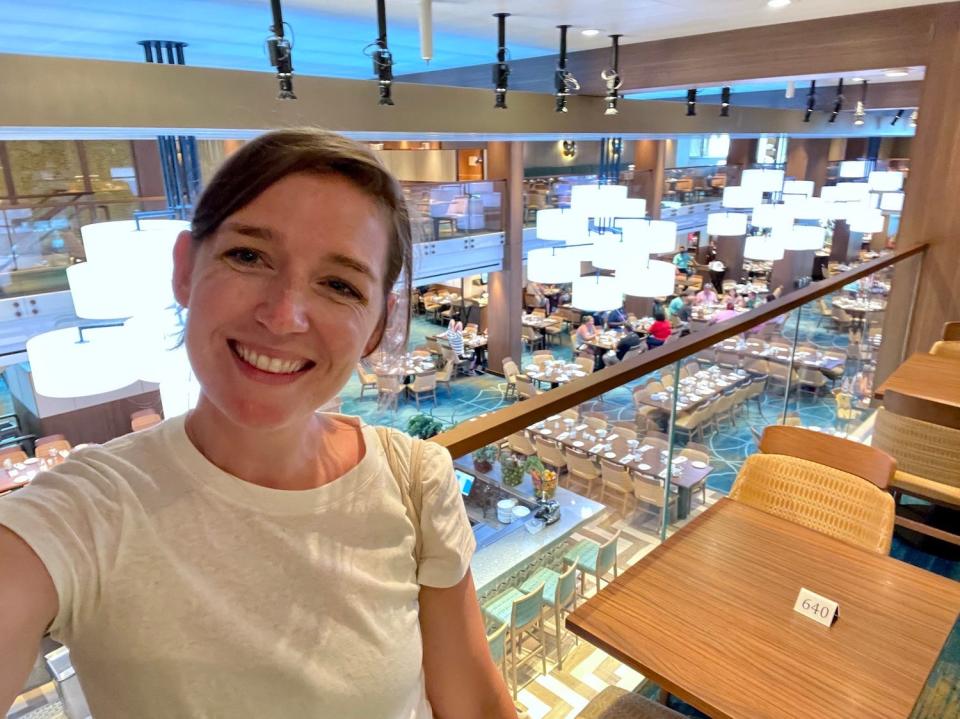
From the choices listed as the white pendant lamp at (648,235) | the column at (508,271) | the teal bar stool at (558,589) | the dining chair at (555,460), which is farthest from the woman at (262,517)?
the column at (508,271)

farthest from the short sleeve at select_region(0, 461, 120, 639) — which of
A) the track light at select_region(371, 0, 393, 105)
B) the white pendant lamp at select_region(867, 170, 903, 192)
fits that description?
the white pendant lamp at select_region(867, 170, 903, 192)

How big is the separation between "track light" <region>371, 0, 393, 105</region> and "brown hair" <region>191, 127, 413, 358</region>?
2649mm

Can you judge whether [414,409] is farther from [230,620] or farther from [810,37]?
[230,620]

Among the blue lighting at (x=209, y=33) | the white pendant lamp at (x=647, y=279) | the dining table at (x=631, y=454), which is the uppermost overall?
the blue lighting at (x=209, y=33)

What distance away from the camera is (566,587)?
5305mm

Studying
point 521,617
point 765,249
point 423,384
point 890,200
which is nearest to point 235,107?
point 521,617

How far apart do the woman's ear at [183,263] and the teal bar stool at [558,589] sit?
4.42 meters

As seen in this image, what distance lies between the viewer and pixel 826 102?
30.1 ft

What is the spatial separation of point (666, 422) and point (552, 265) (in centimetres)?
268

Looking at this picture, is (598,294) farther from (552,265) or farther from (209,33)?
(209,33)

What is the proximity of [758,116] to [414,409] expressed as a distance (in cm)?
679

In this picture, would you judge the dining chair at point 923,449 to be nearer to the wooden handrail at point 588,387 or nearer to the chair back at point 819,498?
the wooden handrail at point 588,387

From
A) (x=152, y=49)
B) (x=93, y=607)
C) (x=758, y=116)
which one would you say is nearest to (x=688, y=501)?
(x=93, y=607)

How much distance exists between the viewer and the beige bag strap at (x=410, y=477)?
85cm
